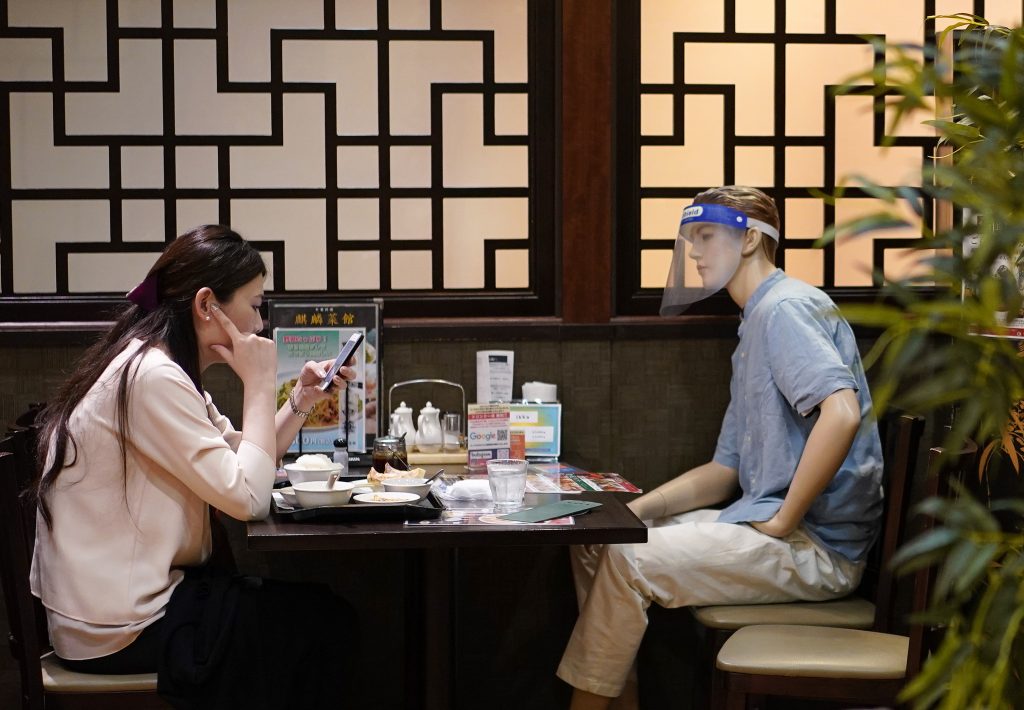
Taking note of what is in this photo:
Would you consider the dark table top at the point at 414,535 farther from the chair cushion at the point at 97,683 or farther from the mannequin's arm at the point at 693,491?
the mannequin's arm at the point at 693,491

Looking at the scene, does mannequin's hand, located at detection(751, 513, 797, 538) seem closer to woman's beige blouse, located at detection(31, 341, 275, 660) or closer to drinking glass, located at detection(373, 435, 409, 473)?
drinking glass, located at detection(373, 435, 409, 473)

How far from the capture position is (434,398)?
348 centimetres

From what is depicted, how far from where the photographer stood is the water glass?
2461 mm

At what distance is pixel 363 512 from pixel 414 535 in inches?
6.0

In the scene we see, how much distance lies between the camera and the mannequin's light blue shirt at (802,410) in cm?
285

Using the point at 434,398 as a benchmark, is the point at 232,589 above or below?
below

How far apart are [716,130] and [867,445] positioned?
4.09ft

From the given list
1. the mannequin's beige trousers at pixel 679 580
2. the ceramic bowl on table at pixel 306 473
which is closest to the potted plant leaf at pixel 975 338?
the ceramic bowl on table at pixel 306 473

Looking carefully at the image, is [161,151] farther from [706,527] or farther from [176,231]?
[706,527]

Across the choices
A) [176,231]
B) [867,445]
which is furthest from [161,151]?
[867,445]

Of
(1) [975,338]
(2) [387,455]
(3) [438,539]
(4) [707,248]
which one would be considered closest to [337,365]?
(2) [387,455]

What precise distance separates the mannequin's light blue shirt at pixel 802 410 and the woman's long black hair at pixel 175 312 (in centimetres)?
140

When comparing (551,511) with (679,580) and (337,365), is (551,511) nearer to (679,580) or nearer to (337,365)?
(679,580)

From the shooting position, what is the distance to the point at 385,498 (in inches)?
95.5
